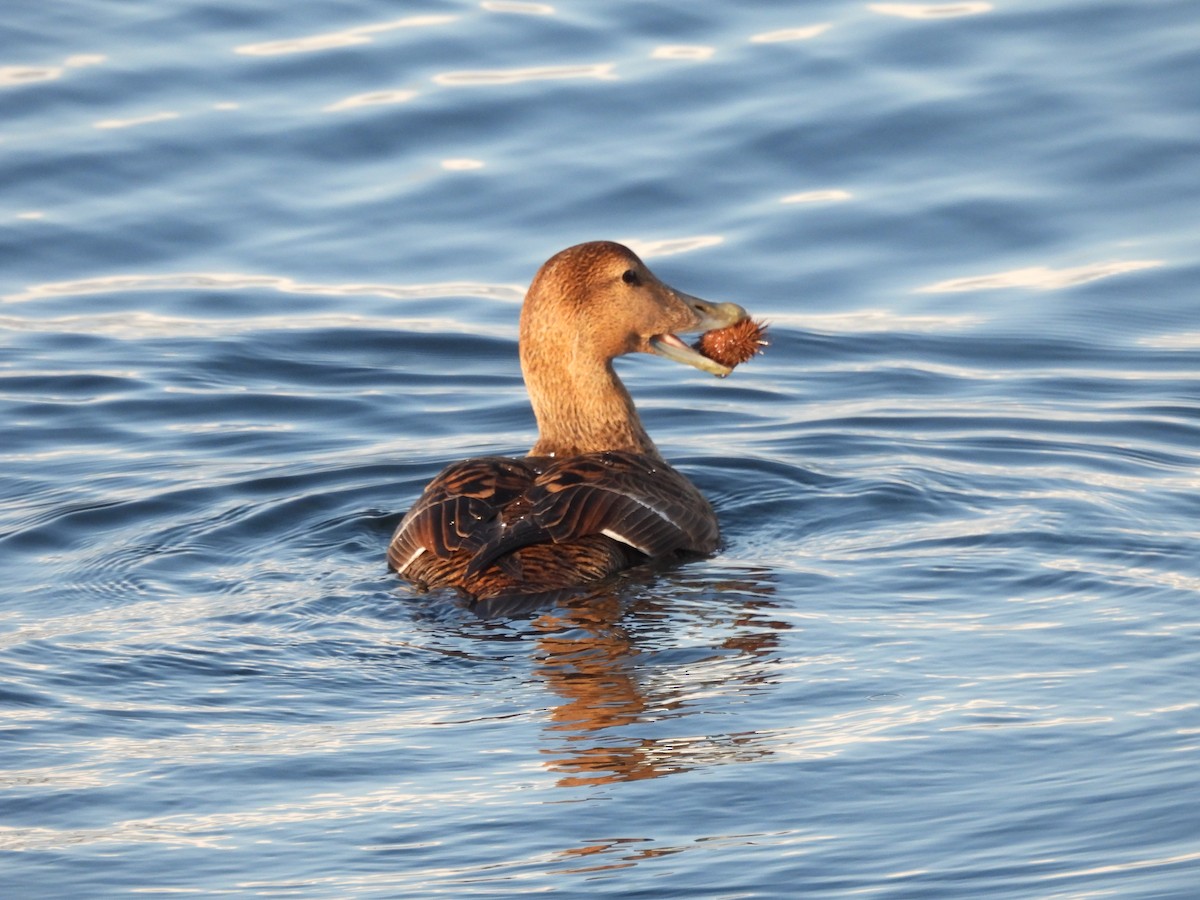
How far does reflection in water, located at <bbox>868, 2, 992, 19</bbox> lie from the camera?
50.2ft

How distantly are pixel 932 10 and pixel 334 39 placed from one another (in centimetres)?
450

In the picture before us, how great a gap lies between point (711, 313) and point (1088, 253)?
3.81 meters

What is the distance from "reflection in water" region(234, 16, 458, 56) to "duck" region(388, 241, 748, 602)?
7100mm

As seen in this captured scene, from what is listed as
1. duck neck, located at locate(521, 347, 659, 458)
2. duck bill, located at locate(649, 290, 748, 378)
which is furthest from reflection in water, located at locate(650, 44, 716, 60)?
duck neck, located at locate(521, 347, 659, 458)

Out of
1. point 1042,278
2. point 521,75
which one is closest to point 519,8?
point 521,75

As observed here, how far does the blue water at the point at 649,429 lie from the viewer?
5.73 m

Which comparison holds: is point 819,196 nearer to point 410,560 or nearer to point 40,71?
point 410,560

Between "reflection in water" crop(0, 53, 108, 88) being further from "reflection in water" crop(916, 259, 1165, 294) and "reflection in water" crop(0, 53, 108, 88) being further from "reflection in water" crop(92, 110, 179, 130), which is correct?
"reflection in water" crop(916, 259, 1165, 294)

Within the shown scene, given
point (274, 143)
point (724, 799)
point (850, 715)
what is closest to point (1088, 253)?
point (274, 143)

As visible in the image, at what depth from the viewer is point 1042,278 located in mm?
11953

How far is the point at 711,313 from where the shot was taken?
9234mm

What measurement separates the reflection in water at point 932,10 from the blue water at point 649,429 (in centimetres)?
11

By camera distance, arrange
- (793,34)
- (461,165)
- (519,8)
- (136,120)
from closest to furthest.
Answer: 1. (461,165)
2. (136,120)
3. (793,34)
4. (519,8)

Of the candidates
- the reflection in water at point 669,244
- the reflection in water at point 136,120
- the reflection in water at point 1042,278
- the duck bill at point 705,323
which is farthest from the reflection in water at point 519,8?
the duck bill at point 705,323
